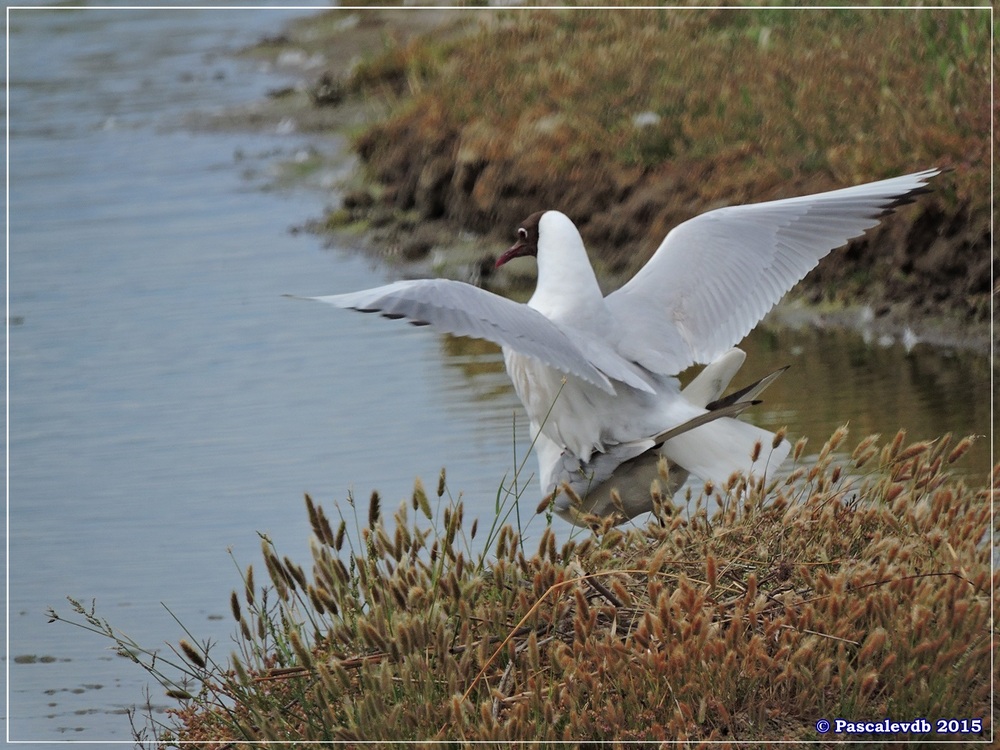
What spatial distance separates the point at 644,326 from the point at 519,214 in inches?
190

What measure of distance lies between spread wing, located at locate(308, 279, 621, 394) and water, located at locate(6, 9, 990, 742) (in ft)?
2.41

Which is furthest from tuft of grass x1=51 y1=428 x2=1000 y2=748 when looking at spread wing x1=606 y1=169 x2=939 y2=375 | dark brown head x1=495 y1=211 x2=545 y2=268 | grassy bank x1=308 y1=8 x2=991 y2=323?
grassy bank x1=308 y1=8 x2=991 y2=323

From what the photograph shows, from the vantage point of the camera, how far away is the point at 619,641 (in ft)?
11.3

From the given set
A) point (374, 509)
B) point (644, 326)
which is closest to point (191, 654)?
point (374, 509)

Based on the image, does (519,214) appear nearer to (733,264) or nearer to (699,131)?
(699,131)

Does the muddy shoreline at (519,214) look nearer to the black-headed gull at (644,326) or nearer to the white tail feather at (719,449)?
the black-headed gull at (644,326)

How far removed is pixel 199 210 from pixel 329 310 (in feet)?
8.79

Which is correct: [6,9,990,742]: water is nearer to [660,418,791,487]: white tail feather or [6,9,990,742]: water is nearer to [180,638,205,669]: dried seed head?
[180,638,205,669]: dried seed head

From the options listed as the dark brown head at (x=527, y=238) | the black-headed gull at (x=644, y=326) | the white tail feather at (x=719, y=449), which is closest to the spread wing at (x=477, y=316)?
the black-headed gull at (x=644, y=326)

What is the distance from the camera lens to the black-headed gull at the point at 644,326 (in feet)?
14.2

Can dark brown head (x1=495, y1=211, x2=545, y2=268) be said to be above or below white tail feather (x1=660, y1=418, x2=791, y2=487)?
above

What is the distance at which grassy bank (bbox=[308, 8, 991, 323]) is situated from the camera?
7.66 m

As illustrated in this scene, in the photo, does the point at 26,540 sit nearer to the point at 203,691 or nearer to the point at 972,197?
the point at 203,691

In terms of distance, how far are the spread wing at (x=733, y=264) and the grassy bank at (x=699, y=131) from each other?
7.25 feet
